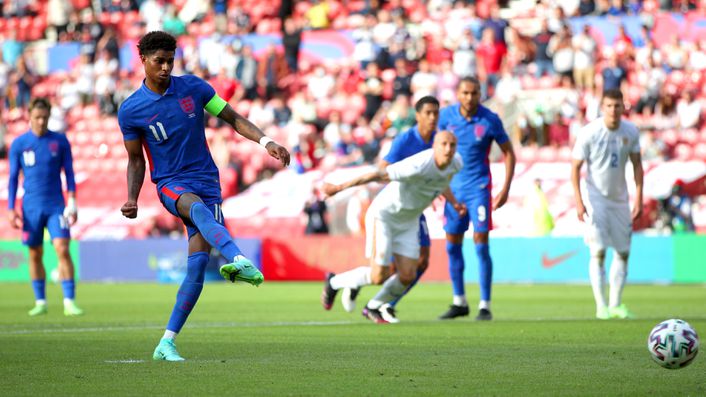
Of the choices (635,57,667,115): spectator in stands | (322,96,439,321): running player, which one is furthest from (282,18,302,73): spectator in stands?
(322,96,439,321): running player

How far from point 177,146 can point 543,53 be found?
2100 centimetres

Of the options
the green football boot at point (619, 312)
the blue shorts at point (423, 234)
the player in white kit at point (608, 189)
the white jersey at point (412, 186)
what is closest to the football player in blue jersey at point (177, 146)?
the white jersey at point (412, 186)

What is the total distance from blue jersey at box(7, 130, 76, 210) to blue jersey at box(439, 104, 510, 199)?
470cm

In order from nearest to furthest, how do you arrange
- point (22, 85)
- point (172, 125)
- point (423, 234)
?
1. point (172, 125)
2. point (423, 234)
3. point (22, 85)

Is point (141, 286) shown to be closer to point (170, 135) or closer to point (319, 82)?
point (319, 82)

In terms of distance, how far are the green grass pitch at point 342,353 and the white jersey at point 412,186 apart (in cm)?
114

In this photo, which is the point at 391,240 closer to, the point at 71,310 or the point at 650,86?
the point at 71,310

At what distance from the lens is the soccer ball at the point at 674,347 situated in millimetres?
8508

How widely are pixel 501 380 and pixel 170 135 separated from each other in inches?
122

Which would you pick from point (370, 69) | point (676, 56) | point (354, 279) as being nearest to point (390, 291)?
point (354, 279)

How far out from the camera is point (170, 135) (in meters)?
9.60

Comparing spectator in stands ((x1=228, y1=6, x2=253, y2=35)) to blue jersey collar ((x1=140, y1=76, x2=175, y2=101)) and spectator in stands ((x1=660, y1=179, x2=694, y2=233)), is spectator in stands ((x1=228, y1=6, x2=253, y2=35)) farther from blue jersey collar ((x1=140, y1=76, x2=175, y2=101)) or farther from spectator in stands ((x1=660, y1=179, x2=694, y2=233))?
blue jersey collar ((x1=140, y1=76, x2=175, y2=101))

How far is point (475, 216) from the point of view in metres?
14.5

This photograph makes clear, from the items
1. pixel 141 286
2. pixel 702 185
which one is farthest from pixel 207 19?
pixel 702 185
